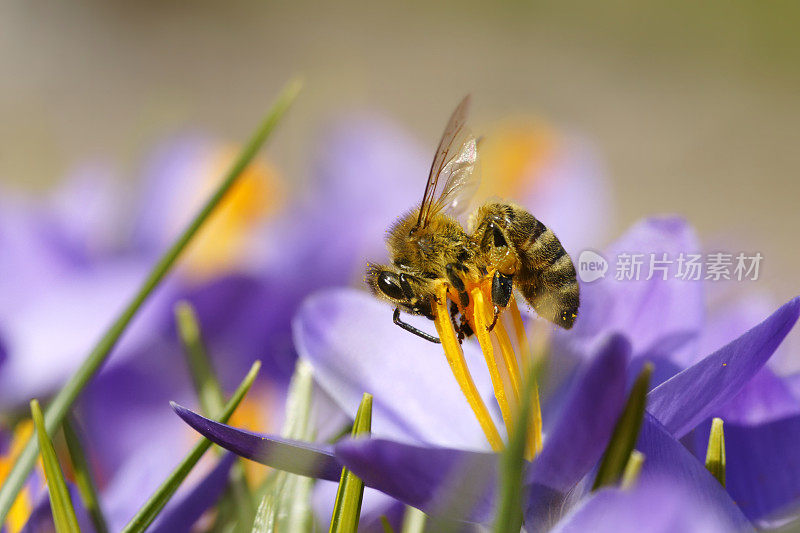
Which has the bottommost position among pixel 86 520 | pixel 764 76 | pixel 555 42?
pixel 86 520

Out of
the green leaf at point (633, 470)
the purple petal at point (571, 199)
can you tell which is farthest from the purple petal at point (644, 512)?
the purple petal at point (571, 199)

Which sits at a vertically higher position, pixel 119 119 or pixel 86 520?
pixel 86 520

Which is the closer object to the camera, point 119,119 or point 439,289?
point 439,289

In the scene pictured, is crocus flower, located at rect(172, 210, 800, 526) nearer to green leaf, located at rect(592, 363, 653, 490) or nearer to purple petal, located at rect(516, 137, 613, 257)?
green leaf, located at rect(592, 363, 653, 490)

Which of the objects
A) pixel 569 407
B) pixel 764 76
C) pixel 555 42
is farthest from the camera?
pixel 555 42

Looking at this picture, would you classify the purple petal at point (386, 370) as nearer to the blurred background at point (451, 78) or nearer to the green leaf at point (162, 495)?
the green leaf at point (162, 495)

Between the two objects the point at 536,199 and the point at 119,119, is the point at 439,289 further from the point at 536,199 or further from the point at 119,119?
the point at 119,119

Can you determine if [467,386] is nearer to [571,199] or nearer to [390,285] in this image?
[390,285]

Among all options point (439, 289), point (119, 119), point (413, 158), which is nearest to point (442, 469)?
point (439, 289)
